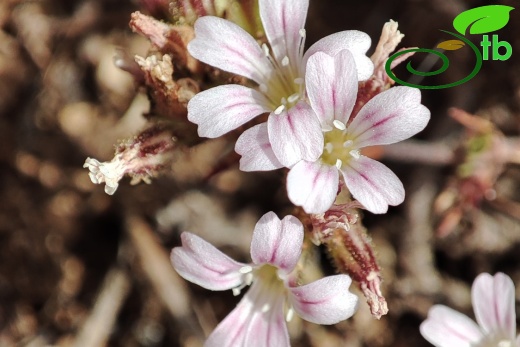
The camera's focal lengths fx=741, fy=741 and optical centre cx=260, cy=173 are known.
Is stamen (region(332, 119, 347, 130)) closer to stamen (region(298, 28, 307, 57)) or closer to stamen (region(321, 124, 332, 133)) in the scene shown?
stamen (region(321, 124, 332, 133))

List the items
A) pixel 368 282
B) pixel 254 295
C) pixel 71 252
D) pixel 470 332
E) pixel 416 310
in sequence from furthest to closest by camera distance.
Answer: pixel 71 252 < pixel 416 310 < pixel 470 332 < pixel 254 295 < pixel 368 282

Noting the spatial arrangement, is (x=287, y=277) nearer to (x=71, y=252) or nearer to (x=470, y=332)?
(x=470, y=332)

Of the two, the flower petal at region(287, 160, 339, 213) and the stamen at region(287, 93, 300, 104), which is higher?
the stamen at region(287, 93, 300, 104)

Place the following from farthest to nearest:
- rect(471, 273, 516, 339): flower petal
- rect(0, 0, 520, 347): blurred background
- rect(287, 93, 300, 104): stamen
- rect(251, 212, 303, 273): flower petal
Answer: rect(0, 0, 520, 347): blurred background → rect(471, 273, 516, 339): flower petal → rect(287, 93, 300, 104): stamen → rect(251, 212, 303, 273): flower petal

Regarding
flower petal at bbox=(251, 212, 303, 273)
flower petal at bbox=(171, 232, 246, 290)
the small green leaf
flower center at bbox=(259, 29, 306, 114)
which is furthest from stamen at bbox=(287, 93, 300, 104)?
the small green leaf

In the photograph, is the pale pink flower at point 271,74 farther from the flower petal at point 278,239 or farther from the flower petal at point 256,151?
the flower petal at point 278,239

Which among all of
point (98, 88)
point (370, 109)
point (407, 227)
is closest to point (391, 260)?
point (407, 227)

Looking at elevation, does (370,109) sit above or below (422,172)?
above
